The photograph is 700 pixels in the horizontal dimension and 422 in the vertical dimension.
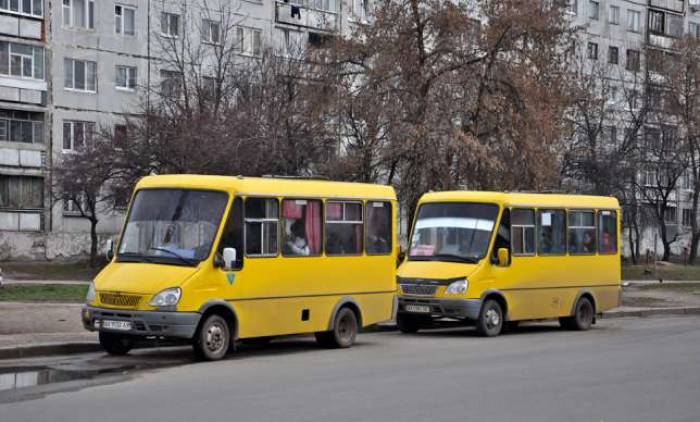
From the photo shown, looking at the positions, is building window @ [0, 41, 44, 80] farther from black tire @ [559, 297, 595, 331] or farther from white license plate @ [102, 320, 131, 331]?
white license plate @ [102, 320, 131, 331]

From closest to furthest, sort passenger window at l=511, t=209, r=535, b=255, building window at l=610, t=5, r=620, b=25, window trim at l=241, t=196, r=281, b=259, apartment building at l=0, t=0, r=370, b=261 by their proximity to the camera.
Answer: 1. window trim at l=241, t=196, r=281, b=259
2. passenger window at l=511, t=209, r=535, b=255
3. apartment building at l=0, t=0, r=370, b=261
4. building window at l=610, t=5, r=620, b=25

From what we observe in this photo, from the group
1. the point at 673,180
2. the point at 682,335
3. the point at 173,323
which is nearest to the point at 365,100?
the point at 682,335

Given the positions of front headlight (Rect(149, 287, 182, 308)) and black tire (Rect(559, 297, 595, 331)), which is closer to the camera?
front headlight (Rect(149, 287, 182, 308))

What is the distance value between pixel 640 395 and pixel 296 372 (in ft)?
13.7

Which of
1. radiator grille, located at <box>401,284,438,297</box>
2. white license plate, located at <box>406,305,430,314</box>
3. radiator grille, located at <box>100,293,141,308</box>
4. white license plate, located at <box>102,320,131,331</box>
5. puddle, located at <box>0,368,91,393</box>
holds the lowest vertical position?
puddle, located at <box>0,368,91,393</box>

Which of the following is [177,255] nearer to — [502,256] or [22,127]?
[502,256]

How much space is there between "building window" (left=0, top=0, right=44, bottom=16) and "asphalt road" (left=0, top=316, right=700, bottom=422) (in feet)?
115

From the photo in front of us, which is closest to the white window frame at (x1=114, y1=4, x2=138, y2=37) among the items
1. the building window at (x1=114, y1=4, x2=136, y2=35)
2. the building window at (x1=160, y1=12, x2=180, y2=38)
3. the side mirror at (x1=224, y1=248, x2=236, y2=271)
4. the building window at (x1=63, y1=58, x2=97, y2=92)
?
the building window at (x1=114, y1=4, x2=136, y2=35)

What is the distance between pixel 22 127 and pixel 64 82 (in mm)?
2871

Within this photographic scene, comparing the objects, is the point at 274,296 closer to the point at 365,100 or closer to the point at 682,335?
the point at 682,335

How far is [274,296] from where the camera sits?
17641mm

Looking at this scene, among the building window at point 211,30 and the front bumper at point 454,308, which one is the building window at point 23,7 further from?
the front bumper at point 454,308

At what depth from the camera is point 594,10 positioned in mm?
79500

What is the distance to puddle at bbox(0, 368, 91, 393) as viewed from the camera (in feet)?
42.5
